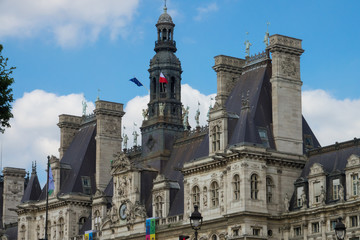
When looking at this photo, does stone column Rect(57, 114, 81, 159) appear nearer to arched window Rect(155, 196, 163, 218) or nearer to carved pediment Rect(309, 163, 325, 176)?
arched window Rect(155, 196, 163, 218)

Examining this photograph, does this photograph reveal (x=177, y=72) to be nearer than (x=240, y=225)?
No

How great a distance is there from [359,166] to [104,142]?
39113 mm

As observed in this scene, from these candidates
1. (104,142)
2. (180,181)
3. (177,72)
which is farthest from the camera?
(104,142)

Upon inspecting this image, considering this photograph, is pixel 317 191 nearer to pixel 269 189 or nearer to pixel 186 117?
pixel 269 189

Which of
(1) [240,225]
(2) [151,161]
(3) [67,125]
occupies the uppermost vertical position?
(3) [67,125]

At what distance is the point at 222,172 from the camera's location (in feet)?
278

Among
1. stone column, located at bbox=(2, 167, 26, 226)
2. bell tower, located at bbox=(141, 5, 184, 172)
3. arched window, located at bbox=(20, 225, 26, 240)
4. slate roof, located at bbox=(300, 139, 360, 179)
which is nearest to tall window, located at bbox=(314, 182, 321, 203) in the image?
slate roof, located at bbox=(300, 139, 360, 179)

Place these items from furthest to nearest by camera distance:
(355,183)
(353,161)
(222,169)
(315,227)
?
(222,169) → (315,227) → (353,161) → (355,183)

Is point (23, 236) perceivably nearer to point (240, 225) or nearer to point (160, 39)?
point (160, 39)

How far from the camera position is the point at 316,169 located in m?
81.0

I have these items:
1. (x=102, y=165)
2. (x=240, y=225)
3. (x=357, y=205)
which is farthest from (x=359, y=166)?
(x=102, y=165)

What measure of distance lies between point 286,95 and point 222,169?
886 cm

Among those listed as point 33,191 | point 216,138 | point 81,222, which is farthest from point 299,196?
point 33,191

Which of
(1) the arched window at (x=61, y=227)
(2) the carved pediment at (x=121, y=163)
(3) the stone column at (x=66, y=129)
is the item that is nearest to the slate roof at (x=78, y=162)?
(3) the stone column at (x=66, y=129)
